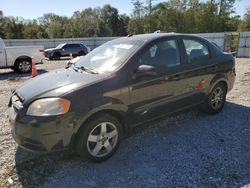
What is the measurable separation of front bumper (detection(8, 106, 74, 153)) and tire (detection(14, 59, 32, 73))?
9.47 meters

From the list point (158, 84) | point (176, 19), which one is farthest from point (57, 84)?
point (176, 19)

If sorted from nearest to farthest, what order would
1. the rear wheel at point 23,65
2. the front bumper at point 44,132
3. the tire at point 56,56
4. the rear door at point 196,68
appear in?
the front bumper at point 44,132 < the rear door at point 196,68 < the rear wheel at point 23,65 < the tire at point 56,56

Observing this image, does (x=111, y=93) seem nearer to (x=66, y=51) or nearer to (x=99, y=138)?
(x=99, y=138)

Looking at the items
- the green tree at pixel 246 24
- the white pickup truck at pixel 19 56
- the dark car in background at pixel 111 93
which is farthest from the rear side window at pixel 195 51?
the green tree at pixel 246 24

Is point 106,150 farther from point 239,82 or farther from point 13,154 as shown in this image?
point 239,82

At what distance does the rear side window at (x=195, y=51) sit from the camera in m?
4.52

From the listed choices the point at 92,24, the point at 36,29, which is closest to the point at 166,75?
the point at 36,29

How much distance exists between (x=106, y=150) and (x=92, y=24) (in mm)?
70005

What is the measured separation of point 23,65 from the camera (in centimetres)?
1202

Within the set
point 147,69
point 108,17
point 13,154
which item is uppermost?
point 108,17

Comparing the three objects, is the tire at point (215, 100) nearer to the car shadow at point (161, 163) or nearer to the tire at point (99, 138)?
the car shadow at point (161, 163)

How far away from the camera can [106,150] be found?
358 cm

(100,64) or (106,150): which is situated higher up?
(100,64)

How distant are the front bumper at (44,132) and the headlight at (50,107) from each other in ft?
0.22
